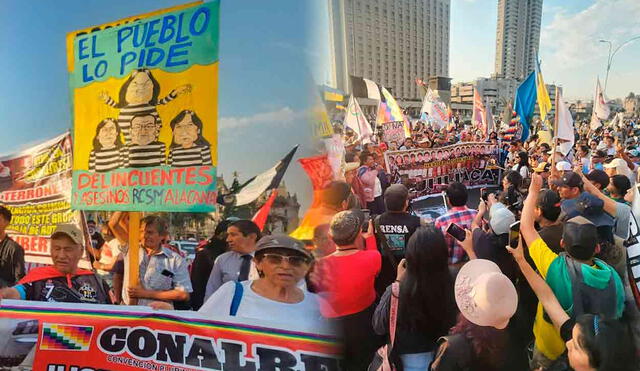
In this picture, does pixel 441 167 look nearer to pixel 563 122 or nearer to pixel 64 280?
pixel 563 122

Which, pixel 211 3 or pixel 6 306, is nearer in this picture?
pixel 211 3

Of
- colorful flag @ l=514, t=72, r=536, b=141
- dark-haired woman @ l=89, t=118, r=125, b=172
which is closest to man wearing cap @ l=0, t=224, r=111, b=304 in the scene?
dark-haired woman @ l=89, t=118, r=125, b=172

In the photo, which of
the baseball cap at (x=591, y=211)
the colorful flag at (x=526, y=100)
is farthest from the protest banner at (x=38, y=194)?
the colorful flag at (x=526, y=100)

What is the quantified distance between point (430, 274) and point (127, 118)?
1680 mm

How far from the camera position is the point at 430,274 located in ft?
6.12

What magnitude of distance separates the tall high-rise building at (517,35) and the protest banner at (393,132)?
55339 mm

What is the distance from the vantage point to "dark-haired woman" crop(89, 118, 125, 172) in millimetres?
2264

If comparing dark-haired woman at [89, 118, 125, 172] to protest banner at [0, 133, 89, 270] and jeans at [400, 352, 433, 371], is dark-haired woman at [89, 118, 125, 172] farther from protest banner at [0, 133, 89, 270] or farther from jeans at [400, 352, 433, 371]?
jeans at [400, 352, 433, 371]

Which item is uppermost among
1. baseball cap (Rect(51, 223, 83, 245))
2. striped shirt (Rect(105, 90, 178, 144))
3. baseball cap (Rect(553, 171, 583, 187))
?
striped shirt (Rect(105, 90, 178, 144))

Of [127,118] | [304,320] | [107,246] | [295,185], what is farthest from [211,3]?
[107,246]

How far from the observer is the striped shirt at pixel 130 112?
215 cm

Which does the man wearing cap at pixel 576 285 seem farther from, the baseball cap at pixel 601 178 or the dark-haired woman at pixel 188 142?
the baseball cap at pixel 601 178

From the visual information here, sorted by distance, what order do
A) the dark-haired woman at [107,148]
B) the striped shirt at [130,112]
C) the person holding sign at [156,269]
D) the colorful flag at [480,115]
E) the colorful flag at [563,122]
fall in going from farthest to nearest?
the colorful flag at [480,115]
the colorful flag at [563,122]
the person holding sign at [156,269]
the dark-haired woman at [107,148]
the striped shirt at [130,112]

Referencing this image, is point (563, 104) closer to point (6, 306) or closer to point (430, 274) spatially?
point (430, 274)
